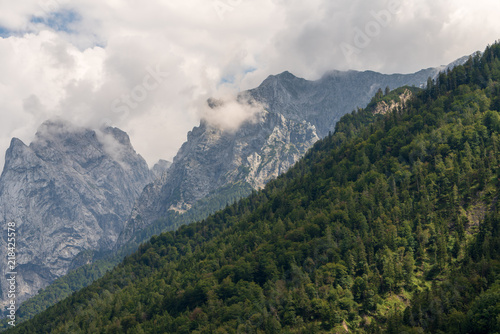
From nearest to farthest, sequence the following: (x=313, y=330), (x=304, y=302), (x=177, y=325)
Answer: (x=313, y=330) < (x=304, y=302) < (x=177, y=325)

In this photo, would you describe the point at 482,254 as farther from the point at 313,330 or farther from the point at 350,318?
the point at 313,330

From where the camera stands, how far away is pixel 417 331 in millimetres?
143250

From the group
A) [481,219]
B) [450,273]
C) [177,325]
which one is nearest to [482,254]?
[450,273]

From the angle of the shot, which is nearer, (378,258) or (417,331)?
(417,331)

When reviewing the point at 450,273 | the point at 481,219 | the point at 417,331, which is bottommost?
the point at 417,331

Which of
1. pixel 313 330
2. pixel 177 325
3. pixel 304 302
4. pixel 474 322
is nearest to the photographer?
pixel 474 322

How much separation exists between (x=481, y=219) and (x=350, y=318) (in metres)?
73.9

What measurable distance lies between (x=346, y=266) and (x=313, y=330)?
38963 mm

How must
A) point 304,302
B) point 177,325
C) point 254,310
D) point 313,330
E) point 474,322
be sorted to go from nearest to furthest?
point 474,322, point 313,330, point 304,302, point 254,310, point 177,325

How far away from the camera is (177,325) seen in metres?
198

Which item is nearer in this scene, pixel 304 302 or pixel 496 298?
pixel 496 298

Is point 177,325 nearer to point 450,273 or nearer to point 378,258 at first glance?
point 378,258

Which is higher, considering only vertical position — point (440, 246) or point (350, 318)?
point (440, 246)

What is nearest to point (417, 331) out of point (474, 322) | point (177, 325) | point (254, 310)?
point (474, 322)
